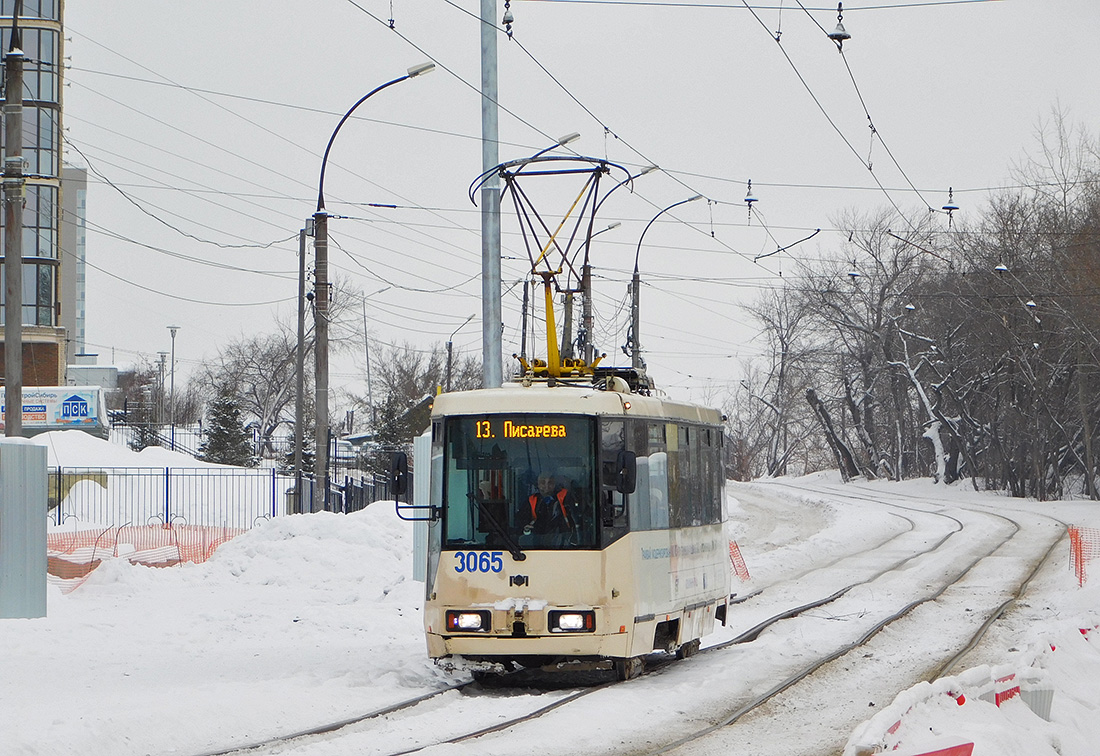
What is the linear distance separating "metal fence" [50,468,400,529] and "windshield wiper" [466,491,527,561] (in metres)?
19.7

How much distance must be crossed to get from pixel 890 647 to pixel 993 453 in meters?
45.3

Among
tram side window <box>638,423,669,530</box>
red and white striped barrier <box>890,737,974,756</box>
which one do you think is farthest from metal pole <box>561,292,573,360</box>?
red and white striped barrier <box>890,737,974,756</box>

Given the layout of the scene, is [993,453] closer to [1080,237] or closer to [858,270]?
[858,270]

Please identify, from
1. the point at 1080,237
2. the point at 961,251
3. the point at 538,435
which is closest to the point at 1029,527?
the point at 1080,237

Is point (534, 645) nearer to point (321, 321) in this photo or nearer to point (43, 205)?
point (321, 321)

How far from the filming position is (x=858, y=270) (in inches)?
2527

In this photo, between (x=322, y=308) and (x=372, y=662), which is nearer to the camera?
(x=372, y=662)

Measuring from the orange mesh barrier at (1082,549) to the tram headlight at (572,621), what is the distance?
13.3 meters

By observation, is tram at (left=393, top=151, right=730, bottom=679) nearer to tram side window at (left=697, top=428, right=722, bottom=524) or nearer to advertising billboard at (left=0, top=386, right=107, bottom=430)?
tram side window at (left=697, top=428, right=722, bottom=524)

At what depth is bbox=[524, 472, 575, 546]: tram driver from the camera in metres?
11.4

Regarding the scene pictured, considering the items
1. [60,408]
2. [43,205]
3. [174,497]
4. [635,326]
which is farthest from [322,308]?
[43,205]

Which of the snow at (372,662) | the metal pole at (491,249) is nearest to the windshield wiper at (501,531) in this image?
the snow at (372,662)

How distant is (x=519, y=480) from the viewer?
38.0ft

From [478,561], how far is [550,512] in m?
0.75
